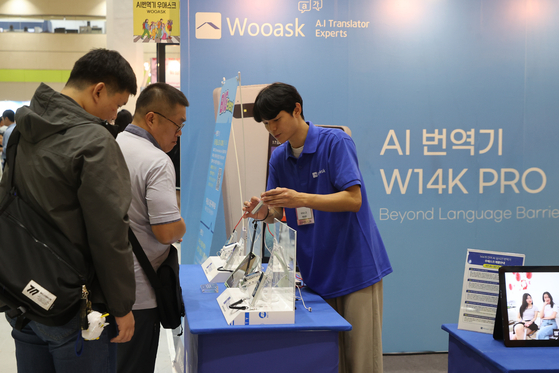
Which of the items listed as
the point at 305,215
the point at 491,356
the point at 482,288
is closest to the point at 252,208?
the point at 305,215

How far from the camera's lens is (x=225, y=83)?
3117mm

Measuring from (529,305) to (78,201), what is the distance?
4.98 feet

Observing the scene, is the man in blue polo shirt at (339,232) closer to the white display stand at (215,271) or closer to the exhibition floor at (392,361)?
the white display stand at (215,271)

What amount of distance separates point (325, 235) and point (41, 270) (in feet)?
3.67

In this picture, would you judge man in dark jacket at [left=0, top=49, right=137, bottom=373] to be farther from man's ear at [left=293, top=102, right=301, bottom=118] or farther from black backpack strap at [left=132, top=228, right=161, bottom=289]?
man's ear at [left=293, top=102, right=301, bottom=118]

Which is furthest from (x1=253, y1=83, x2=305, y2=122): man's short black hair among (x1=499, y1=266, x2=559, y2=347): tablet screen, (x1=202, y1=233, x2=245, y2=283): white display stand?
(x1=499, y1=266, x2=559, y2=347): tablet screen

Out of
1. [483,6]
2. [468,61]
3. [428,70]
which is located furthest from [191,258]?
[483,6]

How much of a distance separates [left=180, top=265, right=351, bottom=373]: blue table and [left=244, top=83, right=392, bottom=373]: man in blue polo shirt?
0.92 ft

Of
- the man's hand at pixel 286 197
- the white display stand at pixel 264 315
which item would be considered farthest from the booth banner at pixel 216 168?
the white display stand at pixel 264 315

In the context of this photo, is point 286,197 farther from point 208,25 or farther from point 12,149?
point 208,25

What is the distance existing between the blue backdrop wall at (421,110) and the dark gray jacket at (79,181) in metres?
2.15

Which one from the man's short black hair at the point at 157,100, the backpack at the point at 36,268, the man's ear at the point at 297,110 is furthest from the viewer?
the man's ear at the point at 297,110

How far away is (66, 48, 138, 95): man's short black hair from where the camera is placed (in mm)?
1399

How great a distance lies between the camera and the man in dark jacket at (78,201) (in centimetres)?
124
